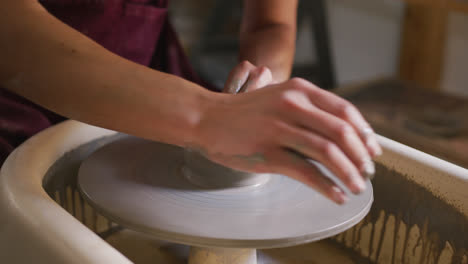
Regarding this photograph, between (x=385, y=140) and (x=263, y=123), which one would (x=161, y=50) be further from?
(x=263, y=123)

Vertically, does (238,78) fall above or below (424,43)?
above

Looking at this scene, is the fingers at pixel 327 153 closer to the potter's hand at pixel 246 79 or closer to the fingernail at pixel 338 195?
the fingernail at pixel 338 195

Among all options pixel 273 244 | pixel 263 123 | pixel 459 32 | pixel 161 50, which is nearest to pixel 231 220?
pixel 273 244

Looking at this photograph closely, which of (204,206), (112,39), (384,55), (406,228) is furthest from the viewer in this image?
(384,55)

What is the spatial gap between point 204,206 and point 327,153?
276 millimetres

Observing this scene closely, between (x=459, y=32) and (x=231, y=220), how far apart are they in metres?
2.65

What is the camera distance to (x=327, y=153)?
0.58 meters

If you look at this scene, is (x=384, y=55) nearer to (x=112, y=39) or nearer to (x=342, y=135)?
(x=112, y=39)

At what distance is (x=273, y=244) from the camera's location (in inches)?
28.8

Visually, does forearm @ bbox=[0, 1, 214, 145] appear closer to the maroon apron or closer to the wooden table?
the maroon apron

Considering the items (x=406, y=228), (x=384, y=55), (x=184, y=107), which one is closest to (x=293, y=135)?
(x=184, y=107)

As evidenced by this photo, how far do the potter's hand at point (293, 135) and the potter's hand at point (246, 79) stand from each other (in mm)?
182

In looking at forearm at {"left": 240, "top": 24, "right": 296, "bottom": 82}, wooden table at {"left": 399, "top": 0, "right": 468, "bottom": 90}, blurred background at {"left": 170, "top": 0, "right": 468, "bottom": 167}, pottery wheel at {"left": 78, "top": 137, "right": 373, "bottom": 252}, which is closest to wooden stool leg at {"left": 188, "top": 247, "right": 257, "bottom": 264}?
pottery wheel at {"left": 78, "top": 137, "right": 373, "bottom": 252}

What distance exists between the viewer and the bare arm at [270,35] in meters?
1.14
